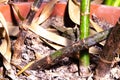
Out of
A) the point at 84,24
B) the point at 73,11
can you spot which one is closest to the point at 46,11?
the point at 73,11

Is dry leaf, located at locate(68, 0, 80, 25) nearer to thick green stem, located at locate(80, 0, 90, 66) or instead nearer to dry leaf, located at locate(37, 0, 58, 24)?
dry leaf, located at locate(37, 0, 58, 24)

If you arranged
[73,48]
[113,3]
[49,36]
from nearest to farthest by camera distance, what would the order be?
[73,48] → [49,36] → [113,3]

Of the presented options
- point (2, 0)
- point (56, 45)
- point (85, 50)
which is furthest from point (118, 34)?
point (2, 0)

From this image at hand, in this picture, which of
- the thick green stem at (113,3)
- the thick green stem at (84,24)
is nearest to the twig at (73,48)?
the thick green stem at (84,24)

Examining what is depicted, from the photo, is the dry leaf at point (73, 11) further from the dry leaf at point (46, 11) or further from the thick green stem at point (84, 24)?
the thick green stem at point (84, 24)

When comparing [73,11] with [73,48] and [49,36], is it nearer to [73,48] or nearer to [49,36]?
[49,36]
